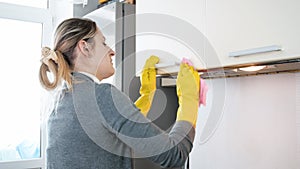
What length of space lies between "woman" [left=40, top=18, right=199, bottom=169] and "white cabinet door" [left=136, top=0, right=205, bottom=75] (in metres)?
0.18

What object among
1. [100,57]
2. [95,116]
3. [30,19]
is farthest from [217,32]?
[30,19]

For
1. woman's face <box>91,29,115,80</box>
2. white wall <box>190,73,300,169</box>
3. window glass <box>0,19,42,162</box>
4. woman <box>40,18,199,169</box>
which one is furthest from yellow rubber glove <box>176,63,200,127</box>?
window glass <box>0,19,42,162</box>

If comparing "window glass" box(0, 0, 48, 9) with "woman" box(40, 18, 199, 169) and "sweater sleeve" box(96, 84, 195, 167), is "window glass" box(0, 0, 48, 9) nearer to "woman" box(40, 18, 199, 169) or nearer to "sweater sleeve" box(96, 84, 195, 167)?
"woman" box(40, 18, 199, 169)

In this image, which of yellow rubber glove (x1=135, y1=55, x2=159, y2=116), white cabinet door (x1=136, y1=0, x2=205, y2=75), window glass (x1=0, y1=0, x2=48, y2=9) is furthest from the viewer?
window glass (x1=0, y1=0, x2=48, y2=9)

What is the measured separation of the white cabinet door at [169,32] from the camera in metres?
1.26

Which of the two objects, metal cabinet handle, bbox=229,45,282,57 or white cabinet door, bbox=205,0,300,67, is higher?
Result: white cabinet door, bbox=205,0,300,67

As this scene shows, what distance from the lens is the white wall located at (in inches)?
51.3

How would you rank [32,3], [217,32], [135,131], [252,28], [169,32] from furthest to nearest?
[32,3] < [169,32] < [217,32] < [252,28] < [135,131]

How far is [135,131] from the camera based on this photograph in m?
0.94

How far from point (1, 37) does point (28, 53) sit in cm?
20

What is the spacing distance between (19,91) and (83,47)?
→ 4.90ft

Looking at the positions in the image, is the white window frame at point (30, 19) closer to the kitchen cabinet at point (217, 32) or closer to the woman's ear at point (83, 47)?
the kitchen cabinet at point (217, 32)

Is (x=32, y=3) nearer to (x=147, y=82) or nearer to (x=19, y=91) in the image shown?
(x=19, y=91)

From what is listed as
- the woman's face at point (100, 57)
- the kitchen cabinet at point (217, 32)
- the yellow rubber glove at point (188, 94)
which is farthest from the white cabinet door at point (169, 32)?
the woman's face at point (100, 57)
